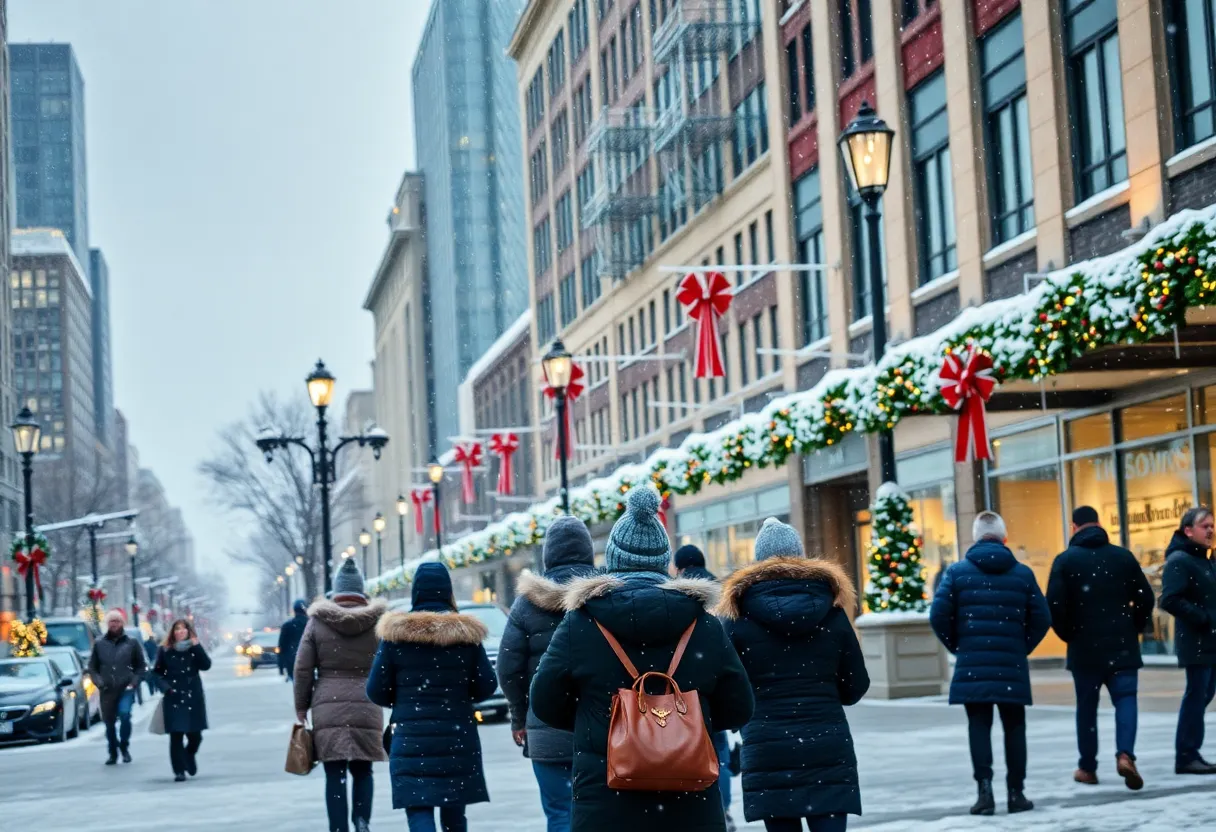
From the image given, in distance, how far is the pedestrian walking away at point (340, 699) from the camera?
440 inches

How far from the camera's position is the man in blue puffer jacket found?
1099 cm

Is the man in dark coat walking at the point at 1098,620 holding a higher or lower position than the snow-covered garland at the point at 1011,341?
lower

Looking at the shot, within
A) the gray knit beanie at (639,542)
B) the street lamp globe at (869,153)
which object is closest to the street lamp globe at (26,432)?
the street lamp globe at (869,153)

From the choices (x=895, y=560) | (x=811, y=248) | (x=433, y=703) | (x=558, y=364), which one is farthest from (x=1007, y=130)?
(x=433, y=703)

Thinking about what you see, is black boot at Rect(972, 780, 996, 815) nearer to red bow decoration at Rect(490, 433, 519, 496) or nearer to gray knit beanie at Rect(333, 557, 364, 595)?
gray knit beanie at Rect(333, 557, 364, 595)

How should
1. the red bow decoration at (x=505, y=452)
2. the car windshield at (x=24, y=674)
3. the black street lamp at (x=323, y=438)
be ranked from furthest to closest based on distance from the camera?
the red bow decoration at (x=505, y=452) < the black street lamp at (x=323, y=438) < the car windshield at (x=24, y=674)

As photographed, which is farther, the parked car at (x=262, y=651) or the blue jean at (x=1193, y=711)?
the parked car at (x=262, y=651)

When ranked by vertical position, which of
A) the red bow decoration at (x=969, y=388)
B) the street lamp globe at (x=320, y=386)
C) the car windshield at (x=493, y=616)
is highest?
the street lamp globe at (x=320, y=386)

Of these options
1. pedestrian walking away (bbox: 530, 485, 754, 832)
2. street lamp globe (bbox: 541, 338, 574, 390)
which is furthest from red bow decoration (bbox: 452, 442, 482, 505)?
pedestrian walking away (bbox: 530, 485, 754, 832)

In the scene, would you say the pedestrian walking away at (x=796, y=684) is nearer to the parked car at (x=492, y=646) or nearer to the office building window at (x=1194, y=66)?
the office building window at (x=1194, y=66)

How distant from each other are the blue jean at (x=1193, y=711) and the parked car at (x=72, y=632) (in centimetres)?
3208

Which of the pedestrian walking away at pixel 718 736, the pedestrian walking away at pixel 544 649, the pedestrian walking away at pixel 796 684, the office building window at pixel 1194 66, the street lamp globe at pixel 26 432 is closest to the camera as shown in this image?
the pedestrian walking away at pixel 796 684

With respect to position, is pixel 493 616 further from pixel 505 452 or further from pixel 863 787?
pixel 505 452

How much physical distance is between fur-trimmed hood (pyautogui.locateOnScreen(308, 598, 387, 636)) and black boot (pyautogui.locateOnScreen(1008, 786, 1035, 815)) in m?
4.22
